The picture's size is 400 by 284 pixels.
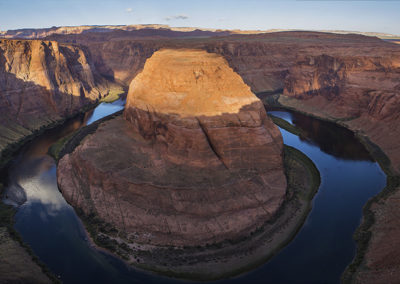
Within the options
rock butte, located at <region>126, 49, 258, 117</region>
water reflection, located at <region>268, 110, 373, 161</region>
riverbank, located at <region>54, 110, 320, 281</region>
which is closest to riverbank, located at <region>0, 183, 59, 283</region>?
riverbank, located at <region>54, 110, 320, 281</region>

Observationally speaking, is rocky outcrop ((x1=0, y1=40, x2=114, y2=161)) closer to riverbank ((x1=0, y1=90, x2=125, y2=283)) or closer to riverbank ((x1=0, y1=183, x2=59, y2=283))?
riverbank ((x1=0, y1=90, x2=125, y2=283))

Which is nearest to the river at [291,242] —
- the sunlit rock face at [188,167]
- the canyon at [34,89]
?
the sunlit rock face at [188,167]

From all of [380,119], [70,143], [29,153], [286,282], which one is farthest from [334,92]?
[29,153]

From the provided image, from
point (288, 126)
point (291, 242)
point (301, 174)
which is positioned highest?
point (288, 126)

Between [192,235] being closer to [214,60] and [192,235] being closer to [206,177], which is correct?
[206,177]

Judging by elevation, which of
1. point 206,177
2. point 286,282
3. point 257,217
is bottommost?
point 286,282

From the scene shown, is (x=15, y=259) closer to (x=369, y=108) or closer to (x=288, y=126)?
(x=288, y=126)

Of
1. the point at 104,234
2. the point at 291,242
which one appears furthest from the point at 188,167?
the point at 291,242
